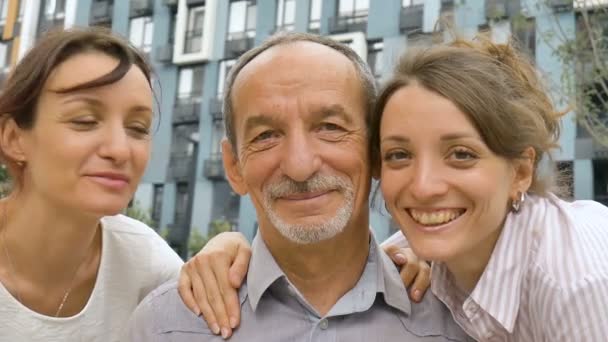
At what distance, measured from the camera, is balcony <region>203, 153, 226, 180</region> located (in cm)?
→ 1638

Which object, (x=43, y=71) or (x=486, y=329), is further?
(x=43, y=71)

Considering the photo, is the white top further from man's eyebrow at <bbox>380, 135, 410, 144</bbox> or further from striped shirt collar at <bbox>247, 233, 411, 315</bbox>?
man's eyebrow at <bbox>380, 135, 410, 144</bbox>

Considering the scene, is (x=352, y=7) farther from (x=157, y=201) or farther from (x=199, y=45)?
(x=157, y=201)

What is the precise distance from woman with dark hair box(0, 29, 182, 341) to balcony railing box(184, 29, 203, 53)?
604 inches

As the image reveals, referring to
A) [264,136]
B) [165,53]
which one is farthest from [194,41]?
[264,136]

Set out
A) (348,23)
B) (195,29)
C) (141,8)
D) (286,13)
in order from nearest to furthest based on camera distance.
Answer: (348,23)
(286,13)
(195,29)
(141,8)

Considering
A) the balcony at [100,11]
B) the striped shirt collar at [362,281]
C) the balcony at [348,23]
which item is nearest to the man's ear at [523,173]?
the striped shirt collar at [362,281]

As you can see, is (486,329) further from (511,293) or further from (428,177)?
(428,177)

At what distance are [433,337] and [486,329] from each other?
147 millimetres

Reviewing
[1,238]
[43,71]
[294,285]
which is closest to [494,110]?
[294,285]

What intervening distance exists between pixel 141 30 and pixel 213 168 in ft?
15.8

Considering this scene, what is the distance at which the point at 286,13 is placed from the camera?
54.7 feet

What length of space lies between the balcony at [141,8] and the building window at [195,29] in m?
1.25

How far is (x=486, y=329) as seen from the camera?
185cm
